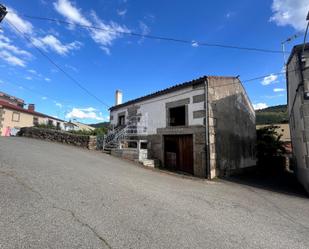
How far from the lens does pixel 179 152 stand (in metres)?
11.9

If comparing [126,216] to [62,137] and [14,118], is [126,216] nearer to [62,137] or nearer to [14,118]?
[62,137]

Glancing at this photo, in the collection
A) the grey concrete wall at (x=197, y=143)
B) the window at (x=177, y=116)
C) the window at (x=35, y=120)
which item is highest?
the window at (x=35, y=120)

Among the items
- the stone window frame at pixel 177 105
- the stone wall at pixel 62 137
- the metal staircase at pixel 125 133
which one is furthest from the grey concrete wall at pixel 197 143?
the stone wall at pixel 62 137

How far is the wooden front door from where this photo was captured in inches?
446

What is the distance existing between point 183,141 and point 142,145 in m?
3.43

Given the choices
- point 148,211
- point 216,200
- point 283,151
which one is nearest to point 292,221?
point 216,200

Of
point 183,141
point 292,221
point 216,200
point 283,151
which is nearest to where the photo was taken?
point 292,221

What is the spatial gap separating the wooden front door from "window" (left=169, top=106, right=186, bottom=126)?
929 mm

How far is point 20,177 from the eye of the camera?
5.57 m

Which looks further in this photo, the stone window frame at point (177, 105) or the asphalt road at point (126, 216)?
the stone window frame at point (177, 105)

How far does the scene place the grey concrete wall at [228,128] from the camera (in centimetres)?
1087

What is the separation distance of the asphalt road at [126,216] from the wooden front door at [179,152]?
195 inches

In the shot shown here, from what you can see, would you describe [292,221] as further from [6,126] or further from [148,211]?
[6,126]

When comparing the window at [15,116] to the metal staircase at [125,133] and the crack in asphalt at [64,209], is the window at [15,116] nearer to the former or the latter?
the metal staircase at [125,133]
